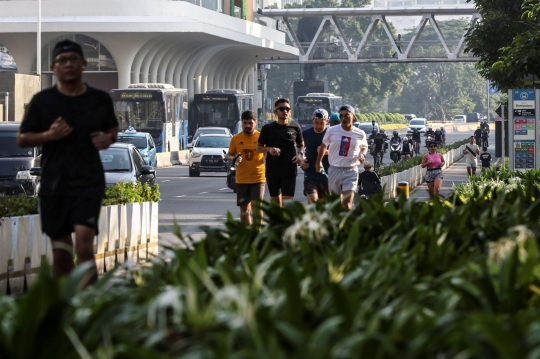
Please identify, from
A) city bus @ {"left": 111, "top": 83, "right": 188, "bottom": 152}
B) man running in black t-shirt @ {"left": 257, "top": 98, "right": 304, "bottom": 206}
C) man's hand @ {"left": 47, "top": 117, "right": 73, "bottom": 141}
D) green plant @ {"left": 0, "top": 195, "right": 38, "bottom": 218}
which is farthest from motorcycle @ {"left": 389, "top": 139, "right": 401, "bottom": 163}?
man's hand @ {"left": 47, "top": 117, "right": 73, "bottom": 141}

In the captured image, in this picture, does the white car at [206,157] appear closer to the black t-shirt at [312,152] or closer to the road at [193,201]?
the road at [193,201]

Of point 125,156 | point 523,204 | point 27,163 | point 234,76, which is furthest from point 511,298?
point 234,76

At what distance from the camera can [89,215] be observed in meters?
7.04

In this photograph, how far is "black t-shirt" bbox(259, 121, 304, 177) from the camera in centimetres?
1377

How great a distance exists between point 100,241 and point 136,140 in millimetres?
24196

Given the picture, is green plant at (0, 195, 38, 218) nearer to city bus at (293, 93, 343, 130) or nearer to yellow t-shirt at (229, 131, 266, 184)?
yellow t-shirt at (229, 131, 266, 184)

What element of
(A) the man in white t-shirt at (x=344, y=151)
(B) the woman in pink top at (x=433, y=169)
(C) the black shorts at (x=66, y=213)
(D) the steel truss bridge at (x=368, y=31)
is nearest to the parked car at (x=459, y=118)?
(D) the steel truss bridge at (x=368, y=31)

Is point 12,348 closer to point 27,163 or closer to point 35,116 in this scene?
point 35,116

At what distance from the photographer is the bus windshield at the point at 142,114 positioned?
5047cm

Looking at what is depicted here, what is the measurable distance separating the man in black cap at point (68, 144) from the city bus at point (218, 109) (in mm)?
52903

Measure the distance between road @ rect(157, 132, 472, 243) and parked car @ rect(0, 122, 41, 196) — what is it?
2.45 metres

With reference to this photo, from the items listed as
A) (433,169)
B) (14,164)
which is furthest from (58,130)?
(433,169)

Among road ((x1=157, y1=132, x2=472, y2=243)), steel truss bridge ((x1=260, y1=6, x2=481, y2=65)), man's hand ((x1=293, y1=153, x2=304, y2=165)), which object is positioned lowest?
road ((x1=157, y1=132, x2=472, y2=243))

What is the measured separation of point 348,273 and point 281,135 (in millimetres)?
9328
